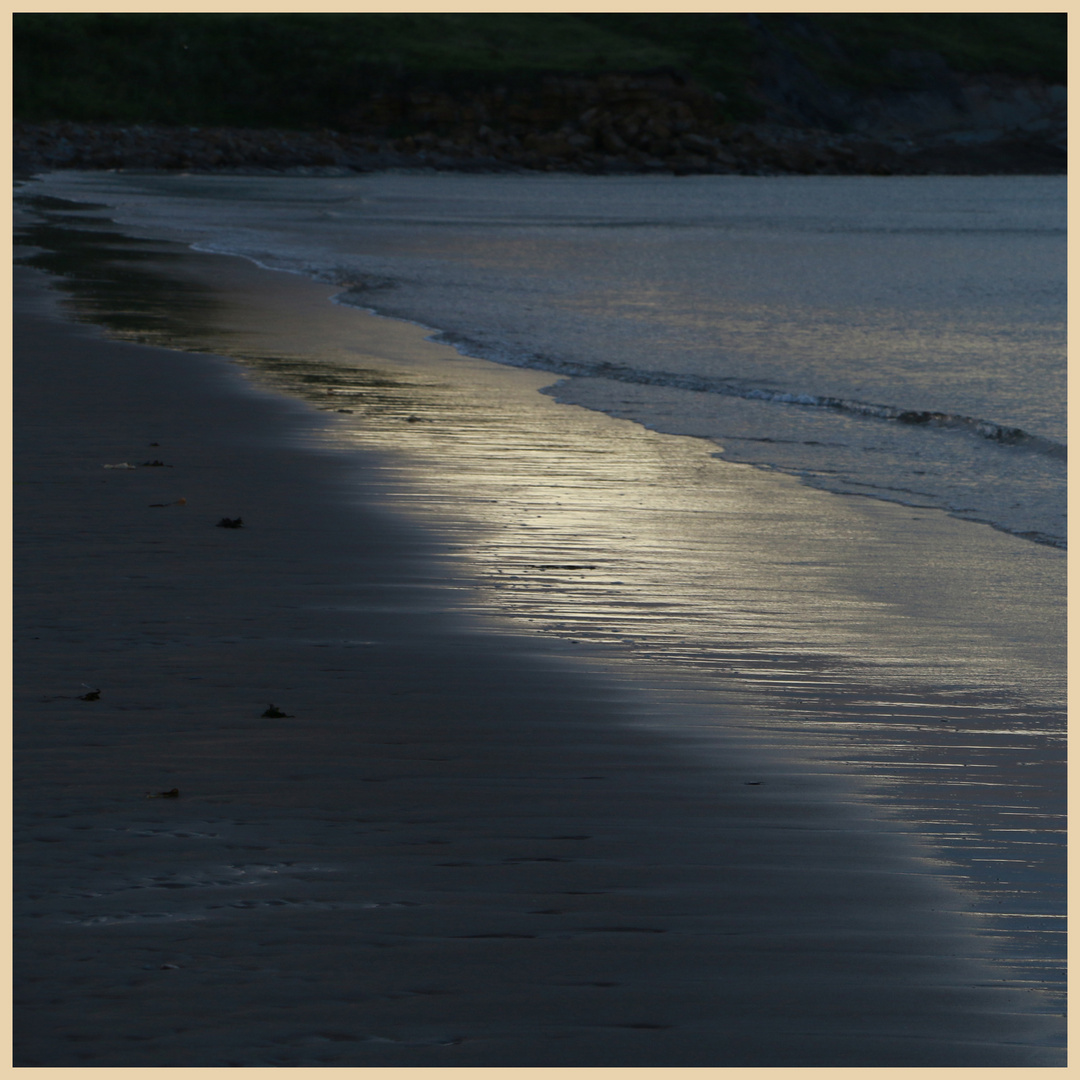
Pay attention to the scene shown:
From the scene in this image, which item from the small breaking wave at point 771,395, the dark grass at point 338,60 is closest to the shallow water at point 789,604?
the small breaking wave at point 771,395

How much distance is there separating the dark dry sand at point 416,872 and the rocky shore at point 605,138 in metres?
86.9

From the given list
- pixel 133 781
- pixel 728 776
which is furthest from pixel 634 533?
pixel 133 781

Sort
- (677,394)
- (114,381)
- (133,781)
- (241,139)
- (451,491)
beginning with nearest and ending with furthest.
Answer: (133,781) → (451,491) → (114,381) → (677,394) → (241,139)

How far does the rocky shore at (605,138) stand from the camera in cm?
10175

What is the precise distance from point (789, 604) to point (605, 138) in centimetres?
11918

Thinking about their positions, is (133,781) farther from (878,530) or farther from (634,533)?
(878,530)

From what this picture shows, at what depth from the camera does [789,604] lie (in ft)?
22.1

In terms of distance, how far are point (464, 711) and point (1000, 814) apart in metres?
1.86

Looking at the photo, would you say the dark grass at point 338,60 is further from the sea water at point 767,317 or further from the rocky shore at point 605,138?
the sea water at point 767,317

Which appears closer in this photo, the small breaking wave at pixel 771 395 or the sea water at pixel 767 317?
the sea water at pixel 767 317

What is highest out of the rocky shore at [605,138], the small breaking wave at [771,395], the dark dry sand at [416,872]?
the rocky shore at [605,138]

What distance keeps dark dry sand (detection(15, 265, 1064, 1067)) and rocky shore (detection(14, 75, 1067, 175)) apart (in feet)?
285

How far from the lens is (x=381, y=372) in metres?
14.6

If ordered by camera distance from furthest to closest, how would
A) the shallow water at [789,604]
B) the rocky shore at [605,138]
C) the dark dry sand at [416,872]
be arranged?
the rocky shore at [605,138] < the shallow water at [789,604] < the dark dry sand at [416,872]
